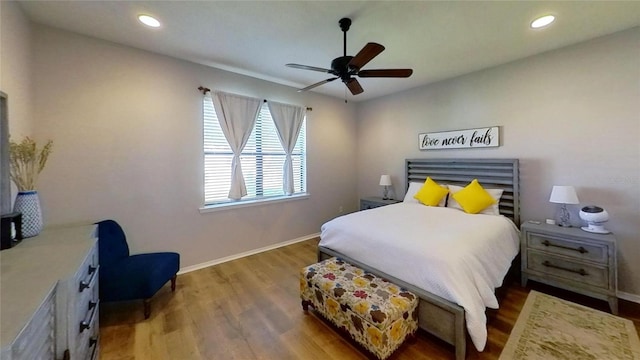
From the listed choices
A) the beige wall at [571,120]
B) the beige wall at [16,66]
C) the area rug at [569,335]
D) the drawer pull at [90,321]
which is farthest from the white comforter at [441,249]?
the beige wall at [16,66]

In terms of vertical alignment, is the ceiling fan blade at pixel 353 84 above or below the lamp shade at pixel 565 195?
above

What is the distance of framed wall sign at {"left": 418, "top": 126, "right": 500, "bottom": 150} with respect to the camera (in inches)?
134

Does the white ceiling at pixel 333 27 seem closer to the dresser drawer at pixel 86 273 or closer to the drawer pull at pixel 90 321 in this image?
the dresser drawer at pixel 86 273

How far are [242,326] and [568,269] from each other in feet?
10.6

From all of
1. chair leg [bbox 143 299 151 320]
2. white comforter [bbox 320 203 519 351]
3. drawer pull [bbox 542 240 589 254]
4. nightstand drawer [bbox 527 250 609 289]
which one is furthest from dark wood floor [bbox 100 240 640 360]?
drawer pull [bbox 542 240 589 254]

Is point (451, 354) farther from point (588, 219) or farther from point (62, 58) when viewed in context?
point (62, 58)

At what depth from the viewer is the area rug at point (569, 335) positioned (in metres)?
1.80

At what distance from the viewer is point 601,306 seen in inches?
94.3

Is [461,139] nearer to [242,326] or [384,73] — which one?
[384,73]

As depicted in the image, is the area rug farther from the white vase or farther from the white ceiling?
the white vase

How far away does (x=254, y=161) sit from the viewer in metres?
3.86

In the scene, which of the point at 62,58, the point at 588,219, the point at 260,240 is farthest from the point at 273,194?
the point at 588,219

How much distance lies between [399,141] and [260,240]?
A: 3.05m

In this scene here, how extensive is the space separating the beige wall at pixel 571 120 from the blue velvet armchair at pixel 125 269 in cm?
410
